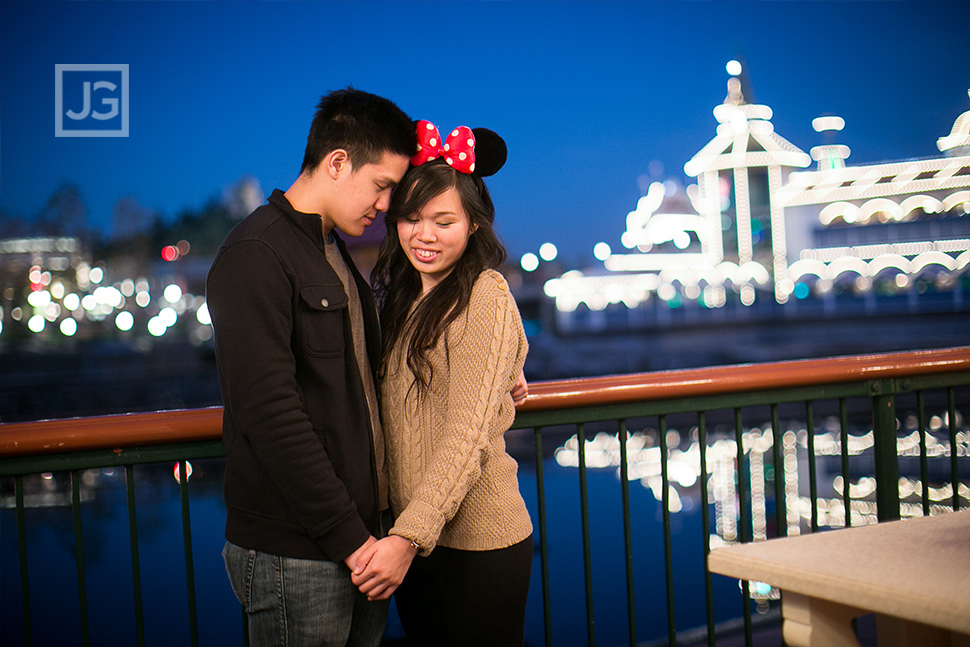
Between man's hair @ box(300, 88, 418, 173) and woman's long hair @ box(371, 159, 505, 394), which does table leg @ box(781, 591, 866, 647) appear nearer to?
woman's long hair @ box(371, 159, 505, 394)

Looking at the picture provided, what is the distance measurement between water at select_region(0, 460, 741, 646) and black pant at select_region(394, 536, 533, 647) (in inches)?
240

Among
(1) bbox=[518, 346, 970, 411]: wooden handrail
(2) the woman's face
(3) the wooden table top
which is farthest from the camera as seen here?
(1) bbox=[518, 346, 970, 411]: wooden handrail

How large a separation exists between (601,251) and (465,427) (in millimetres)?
56517

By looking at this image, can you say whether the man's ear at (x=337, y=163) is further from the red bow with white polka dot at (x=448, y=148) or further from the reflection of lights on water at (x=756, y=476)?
the reflection of lights on water at (x=756, y=476)

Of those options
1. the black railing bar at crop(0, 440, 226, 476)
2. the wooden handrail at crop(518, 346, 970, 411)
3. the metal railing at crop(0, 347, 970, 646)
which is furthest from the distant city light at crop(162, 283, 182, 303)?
the wooden handrail at crop(518, 346, 970, 411)

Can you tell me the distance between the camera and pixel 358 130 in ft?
4.42

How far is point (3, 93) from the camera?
4944cm

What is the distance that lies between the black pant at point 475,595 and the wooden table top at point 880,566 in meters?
0.48

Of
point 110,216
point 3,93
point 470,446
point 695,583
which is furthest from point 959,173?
point 3,93

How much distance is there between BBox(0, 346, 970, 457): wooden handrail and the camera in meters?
1.47

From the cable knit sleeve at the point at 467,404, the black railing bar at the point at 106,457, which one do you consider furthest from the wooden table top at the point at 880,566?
the black railing bar at the point at 106,457

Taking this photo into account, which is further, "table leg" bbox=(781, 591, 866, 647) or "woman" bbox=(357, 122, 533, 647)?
"woman" bbox=(357, 122, 533, 647)

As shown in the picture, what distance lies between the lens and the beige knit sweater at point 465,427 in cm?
128

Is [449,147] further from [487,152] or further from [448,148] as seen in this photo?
[487,152]
